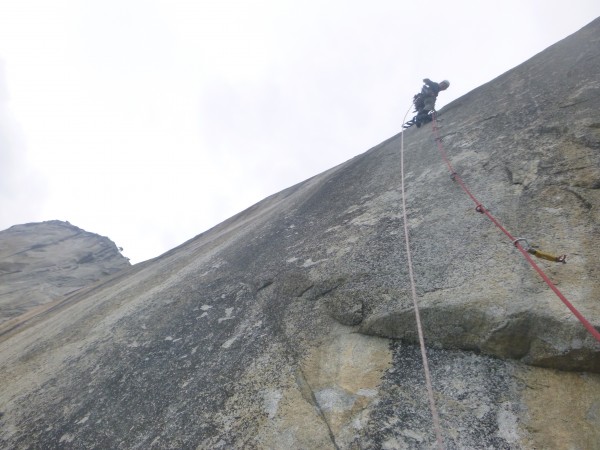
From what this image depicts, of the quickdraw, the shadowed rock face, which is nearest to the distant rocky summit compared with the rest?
the shadowed rock face

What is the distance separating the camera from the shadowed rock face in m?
2.57

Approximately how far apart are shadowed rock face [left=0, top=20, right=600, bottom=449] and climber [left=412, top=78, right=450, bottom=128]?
89.5 inches

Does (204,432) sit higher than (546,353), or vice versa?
(204,432)

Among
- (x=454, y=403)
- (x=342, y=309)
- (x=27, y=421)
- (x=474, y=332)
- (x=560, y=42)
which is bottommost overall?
(x=454, y=403)

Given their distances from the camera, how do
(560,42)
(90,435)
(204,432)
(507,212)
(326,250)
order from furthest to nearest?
(560,42)
(326,250)
(507,212)
(90,435)
(204,432)

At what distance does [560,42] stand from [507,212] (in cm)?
601

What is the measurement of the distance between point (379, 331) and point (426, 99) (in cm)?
710

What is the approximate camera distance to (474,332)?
2.87 metres

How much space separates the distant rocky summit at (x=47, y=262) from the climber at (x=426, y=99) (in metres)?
14.3

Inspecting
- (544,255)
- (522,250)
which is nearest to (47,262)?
(522,250)

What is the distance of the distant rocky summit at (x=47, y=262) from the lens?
598 inches

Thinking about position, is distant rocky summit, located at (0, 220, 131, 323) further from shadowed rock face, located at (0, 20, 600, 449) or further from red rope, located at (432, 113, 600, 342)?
red rope, located at (432, 113, 600, 342)

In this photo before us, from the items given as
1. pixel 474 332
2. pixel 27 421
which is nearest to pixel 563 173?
pixel 474 332

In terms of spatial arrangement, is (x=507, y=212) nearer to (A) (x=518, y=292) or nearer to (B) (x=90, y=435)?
(A) (x=518, y=292)
